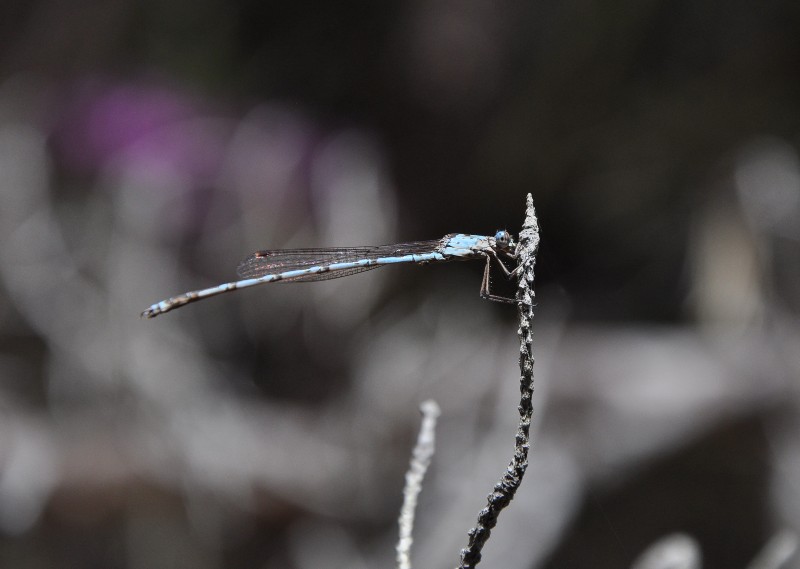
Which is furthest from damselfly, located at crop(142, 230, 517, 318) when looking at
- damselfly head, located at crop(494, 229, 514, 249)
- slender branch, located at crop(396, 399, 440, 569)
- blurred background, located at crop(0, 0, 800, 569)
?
blurred background, located at crop(0, 0, 800, 569)

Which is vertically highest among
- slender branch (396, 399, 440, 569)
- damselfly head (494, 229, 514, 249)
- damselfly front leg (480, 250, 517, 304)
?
damselfly head (494, 229, 514, 249)

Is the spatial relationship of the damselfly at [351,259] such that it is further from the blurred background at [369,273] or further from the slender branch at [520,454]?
the blurred background at [369,273]

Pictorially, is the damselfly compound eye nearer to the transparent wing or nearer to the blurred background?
the transparent wing

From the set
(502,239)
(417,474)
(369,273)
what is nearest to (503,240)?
(502,239)

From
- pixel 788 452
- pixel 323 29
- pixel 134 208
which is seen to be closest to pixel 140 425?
pixel 134 208

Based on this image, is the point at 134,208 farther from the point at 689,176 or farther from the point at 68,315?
the point at 689,176

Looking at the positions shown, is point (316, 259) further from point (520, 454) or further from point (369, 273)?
point (369, 273)

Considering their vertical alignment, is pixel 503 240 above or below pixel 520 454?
above
